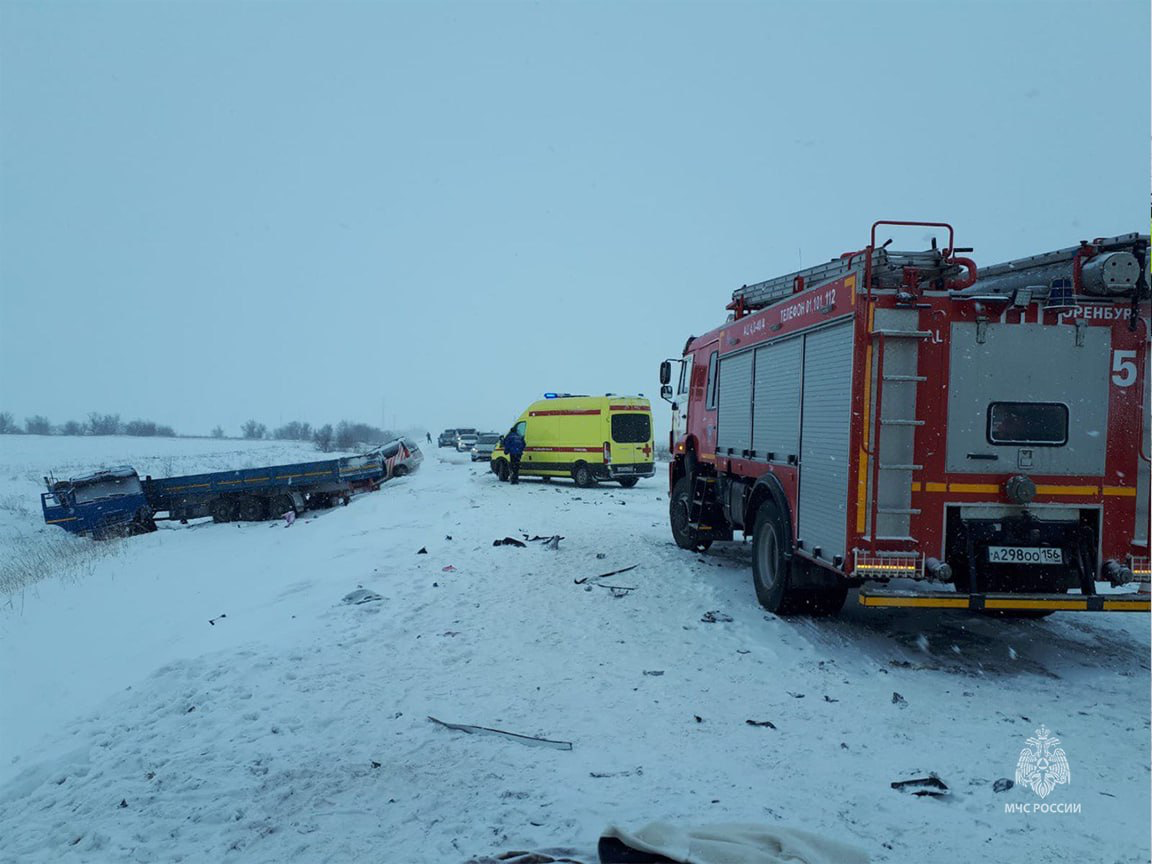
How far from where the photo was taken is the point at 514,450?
79.6 feet

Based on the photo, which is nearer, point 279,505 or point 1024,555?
point 1024,555

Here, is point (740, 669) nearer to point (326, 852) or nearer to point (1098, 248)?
point (326, 852)

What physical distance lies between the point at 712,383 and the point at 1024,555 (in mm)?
4969

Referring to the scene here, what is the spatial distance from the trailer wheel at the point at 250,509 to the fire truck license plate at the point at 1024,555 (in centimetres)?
1973

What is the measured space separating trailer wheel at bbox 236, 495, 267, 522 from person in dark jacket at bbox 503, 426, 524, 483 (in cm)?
766

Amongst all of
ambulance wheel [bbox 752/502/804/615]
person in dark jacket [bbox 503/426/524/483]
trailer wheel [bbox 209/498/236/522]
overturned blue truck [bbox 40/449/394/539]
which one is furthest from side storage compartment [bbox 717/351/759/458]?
trailer wheel [bbox 209/498/236/522]

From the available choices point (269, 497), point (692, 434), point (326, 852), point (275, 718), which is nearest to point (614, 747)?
point (326, 852)

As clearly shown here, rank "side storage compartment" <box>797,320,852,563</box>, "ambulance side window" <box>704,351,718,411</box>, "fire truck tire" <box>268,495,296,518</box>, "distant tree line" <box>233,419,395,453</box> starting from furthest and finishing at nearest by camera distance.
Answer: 1. "distant tree line" <box>233,419,395,453</box>
2. "fire truck tire" <box>268,495,296,518</box>
3. "ambulance side window" <box>704,351,718,411</box>
4. "side storage compartment" <box>797,320,852,563</box>

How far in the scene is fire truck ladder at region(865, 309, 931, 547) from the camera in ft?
18.6

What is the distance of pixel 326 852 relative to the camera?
3.35m

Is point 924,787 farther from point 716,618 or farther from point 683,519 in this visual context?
point 683,519

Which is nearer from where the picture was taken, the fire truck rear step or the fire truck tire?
the fire truck rear step

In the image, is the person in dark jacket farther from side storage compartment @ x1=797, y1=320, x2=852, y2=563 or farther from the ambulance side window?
side storage compartment @ x1=797, y1=320, x2=852, y2=563

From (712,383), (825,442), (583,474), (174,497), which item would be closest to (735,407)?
(712,383)
